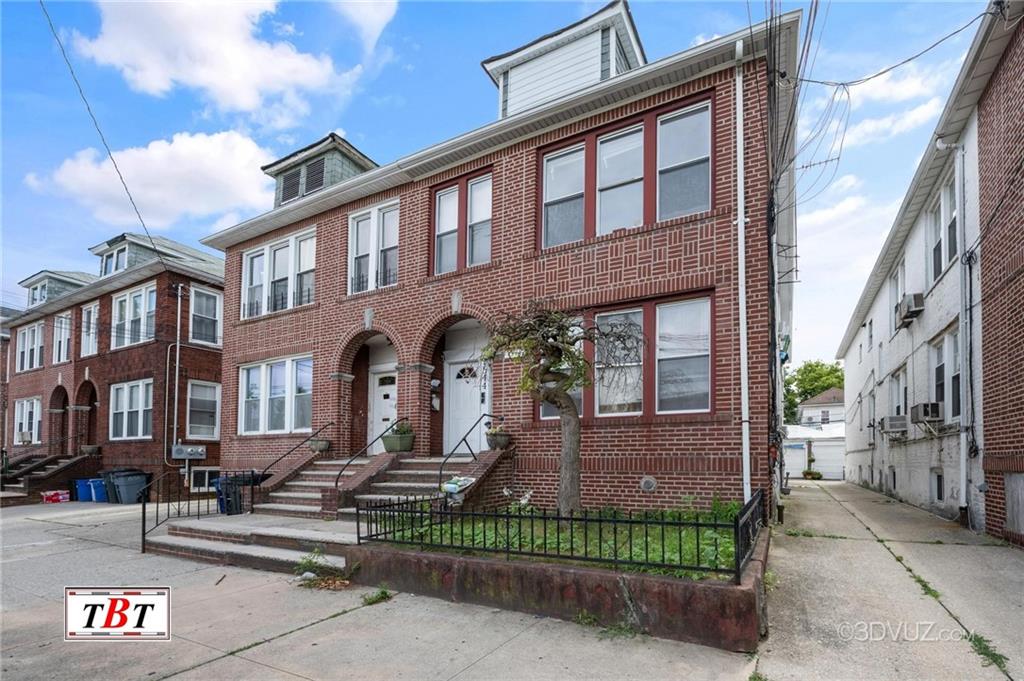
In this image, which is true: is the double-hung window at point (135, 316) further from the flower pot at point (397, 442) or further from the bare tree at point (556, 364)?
the bare tree at point (556, 364)

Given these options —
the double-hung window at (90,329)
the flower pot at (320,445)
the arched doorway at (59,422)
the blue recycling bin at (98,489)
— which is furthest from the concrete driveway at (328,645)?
the arched doorway at (59,422)

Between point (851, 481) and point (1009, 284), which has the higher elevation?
point (1009, 284)

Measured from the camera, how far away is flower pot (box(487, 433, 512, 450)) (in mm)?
9938

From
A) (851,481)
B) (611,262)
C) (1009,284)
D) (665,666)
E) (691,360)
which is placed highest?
(611,262)

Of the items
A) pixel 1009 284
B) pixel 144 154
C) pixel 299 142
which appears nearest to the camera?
pixel 1009 284

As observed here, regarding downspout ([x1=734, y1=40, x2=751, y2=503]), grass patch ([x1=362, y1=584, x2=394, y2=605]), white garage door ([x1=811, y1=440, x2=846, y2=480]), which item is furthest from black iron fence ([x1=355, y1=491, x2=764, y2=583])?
white garage door ([x1=811, y1=440, x2=846, y2=480])

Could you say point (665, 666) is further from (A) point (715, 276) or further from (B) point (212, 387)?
(B) point (212, 387)

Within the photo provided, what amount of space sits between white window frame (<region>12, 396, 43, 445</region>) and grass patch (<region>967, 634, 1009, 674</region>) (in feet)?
91.4

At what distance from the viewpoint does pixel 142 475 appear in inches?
714

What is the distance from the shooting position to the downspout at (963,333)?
30.4ft

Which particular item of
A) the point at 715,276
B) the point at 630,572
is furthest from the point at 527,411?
the point at 630,572

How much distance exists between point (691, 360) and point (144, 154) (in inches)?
448

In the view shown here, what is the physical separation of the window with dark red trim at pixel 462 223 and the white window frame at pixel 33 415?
796 inches

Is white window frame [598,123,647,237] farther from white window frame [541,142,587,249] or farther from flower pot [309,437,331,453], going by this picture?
flower pot [309,437,331,453]
